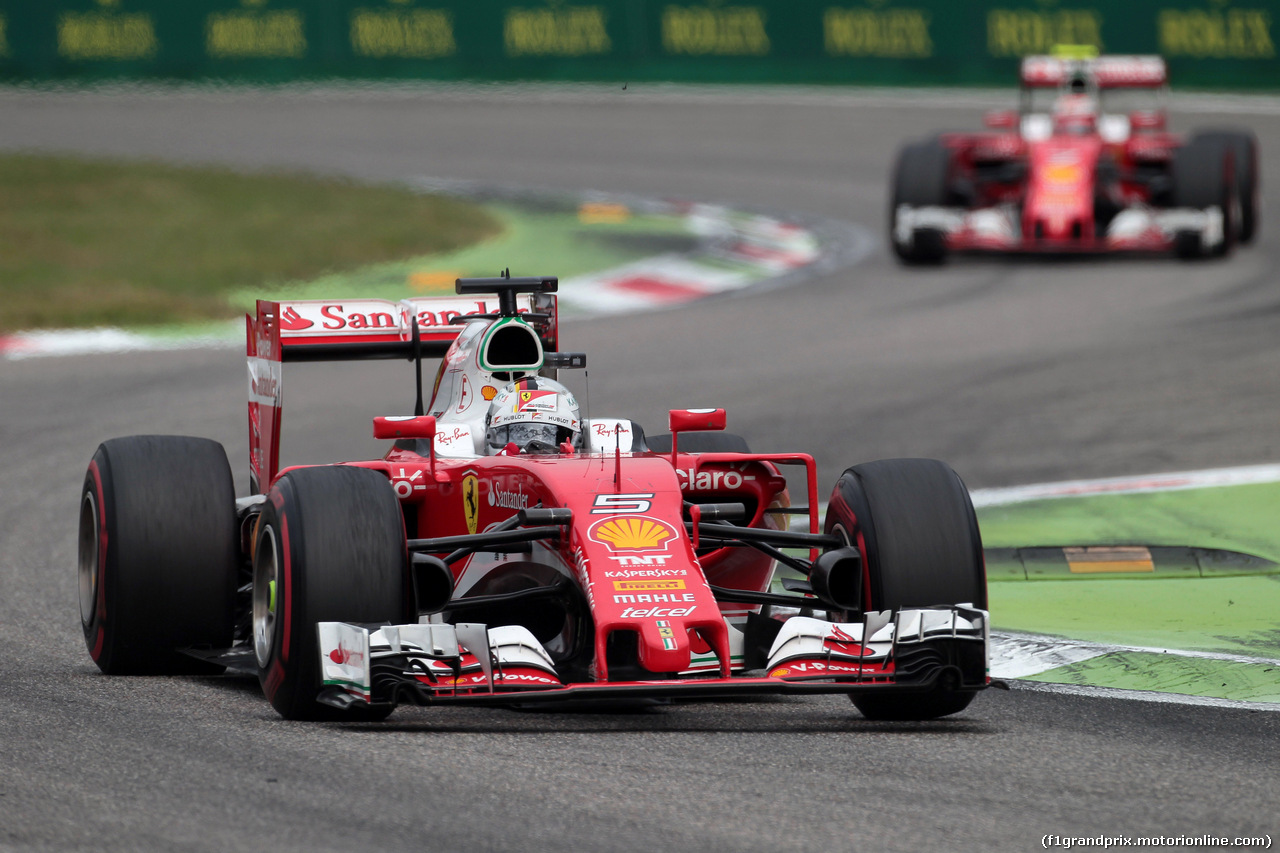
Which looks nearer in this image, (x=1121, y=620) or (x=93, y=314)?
(x=1121, y=620)

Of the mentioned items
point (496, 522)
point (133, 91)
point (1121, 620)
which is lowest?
point (1121, 620)

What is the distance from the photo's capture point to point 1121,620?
8.61 metres

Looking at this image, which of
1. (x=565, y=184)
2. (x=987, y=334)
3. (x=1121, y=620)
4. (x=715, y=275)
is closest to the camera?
(x=1121, y=620)

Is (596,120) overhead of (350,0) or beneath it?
beneath

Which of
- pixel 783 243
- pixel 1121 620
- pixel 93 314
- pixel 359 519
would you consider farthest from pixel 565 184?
pixel 359 519

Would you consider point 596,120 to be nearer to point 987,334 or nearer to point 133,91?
point 133,91

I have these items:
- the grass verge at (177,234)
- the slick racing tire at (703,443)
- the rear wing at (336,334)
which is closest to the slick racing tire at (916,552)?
the slick racing tire at (703,443)

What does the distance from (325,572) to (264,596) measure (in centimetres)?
54

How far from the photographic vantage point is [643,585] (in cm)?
655

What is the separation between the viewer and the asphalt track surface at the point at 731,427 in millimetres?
5430

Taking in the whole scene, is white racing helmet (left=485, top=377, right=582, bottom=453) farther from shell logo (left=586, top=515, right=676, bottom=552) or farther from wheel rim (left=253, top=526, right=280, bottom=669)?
wheel rim (left=253, top=526, right=280, bottom=669)

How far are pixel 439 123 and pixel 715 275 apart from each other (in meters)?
10.6

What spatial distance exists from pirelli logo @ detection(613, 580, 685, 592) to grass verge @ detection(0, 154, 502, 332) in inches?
424

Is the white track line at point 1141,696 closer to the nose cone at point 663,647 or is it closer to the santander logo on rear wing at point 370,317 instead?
the nose cone at point 663,647
